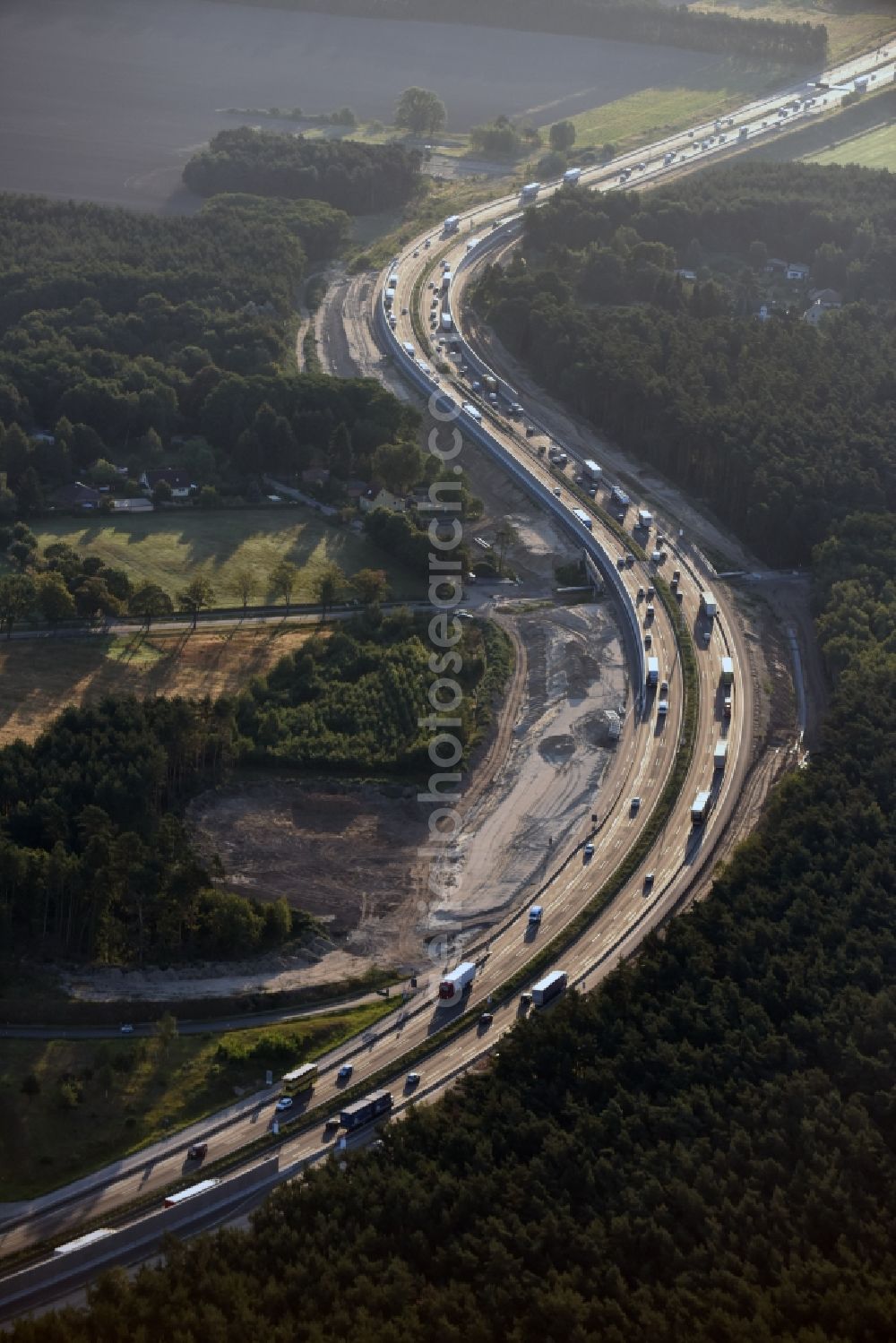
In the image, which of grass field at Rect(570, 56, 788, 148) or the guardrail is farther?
grass field at Rect(570, 56, 788, 148)

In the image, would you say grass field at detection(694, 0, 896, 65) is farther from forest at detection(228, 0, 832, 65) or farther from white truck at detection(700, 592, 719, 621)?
white truck at detection(700, 592, 719, 621)

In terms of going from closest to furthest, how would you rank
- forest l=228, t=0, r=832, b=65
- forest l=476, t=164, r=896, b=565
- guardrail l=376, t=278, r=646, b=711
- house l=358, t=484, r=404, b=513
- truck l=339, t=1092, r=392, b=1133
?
1. truck l=339, t=1092, r=392, b=1133
2. guardrail l=376, t=278, r=646, b=711
3. house l=358, t=484, r=404, b=513
4. forest l=476, t=164, r=896, b=565
5. forest l=228, t=0, r=832, b=65

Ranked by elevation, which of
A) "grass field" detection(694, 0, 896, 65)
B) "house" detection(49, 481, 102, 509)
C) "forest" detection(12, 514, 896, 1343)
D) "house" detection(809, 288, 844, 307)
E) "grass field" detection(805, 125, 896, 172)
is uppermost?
"grass field" detection(694, 0, 896, 65)

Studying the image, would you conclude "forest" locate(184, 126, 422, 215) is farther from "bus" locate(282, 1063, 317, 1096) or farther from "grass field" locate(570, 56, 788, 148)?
"bus" locate(282, 1063, 317, 1096)

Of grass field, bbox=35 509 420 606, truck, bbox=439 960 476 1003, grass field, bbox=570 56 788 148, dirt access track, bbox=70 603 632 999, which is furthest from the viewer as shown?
grass field, bbox=570 56 788 148

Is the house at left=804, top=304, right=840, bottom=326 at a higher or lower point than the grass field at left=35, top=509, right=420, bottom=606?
higher

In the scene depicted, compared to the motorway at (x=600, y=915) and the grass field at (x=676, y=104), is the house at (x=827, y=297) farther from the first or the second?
the grass field at (x=676, y=104)

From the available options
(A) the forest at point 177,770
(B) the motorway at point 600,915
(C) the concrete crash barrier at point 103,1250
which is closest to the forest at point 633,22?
(B) the motorway at point 600,915

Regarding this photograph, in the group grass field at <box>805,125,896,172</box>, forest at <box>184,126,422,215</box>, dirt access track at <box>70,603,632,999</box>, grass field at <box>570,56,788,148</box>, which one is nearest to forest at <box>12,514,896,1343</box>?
dirt access track at <box>70,603,632,999</box>
